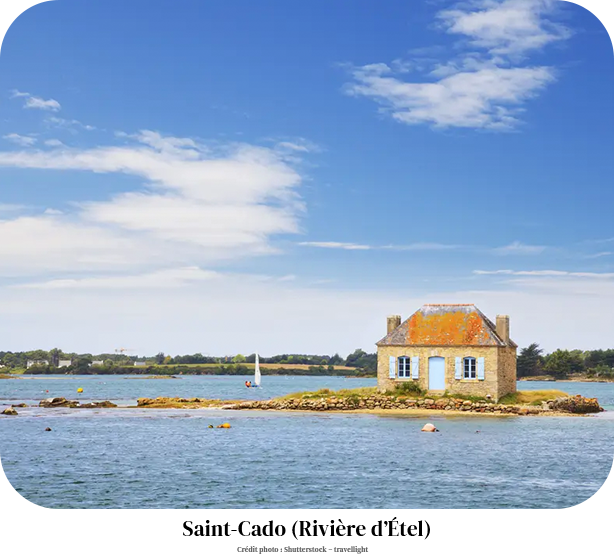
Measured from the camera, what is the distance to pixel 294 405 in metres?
67.1

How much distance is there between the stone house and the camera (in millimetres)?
60750

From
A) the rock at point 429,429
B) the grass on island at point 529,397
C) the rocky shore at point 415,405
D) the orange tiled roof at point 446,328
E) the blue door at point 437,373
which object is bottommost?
the rock at point 429,429

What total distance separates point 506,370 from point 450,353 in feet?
18.3

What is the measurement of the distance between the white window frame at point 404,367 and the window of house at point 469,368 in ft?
14.4

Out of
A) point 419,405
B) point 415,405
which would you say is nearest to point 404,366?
point 415,405

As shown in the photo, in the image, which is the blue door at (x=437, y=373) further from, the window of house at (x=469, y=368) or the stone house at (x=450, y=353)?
Result: the window of house at (x=469, y=368)

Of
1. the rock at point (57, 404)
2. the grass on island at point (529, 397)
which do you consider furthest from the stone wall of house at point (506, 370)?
the rock at point (57, 404)

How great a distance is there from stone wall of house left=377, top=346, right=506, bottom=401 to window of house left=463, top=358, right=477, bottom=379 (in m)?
0.31

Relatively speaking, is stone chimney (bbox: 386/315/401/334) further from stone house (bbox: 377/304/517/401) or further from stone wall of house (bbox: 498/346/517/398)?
stone wall of house (bbox: 498/346/517/398)

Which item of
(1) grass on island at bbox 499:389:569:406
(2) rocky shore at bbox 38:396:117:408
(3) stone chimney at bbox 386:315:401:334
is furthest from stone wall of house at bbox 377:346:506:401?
(2) rocky shore at bbox 38:396:117:408

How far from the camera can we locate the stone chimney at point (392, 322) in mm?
65562
